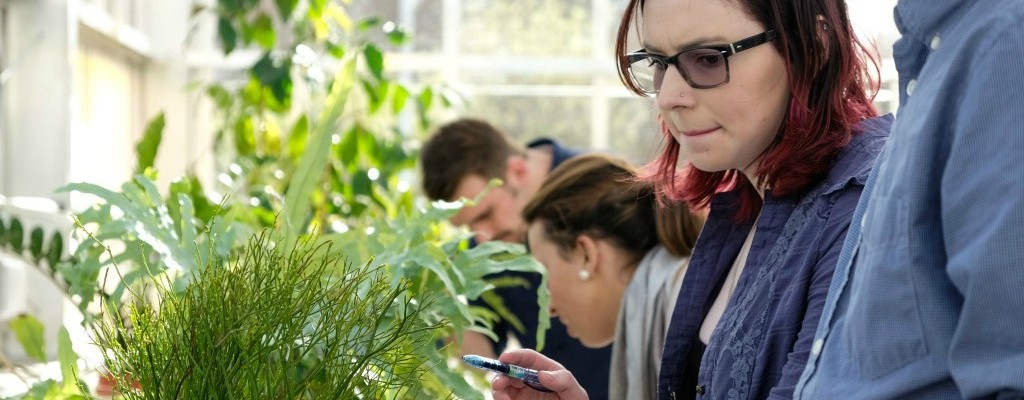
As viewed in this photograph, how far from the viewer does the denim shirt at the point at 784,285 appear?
1249 mm

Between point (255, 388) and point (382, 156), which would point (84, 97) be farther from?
point (255, 388)

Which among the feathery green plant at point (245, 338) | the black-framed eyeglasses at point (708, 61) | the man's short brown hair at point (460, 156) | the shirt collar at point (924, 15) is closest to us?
the shirt collar at point (924, 15)

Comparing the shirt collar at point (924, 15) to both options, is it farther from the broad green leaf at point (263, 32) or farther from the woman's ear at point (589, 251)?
the broad green leaf at point (263, 32)

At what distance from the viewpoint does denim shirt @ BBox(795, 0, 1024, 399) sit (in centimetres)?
78

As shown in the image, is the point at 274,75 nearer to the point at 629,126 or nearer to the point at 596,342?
the point at 596,342

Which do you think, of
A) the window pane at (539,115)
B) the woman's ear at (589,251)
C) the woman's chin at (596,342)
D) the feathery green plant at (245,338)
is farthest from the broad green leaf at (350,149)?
the feathery green plant at (245,338)

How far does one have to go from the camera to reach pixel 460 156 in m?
3.42

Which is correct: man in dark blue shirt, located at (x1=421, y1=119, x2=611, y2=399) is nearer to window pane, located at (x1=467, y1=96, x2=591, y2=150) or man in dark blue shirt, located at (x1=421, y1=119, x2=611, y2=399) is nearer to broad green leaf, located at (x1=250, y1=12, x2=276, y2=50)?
broad green leaf, located at (x1=250, y1=12, x2=276, y2=50)

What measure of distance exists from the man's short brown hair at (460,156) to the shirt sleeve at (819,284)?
2176 mm

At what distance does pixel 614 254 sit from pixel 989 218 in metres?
1.67

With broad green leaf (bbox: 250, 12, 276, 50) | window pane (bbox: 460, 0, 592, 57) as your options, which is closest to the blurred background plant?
broad green leaf (bbox: 250, 12, 276, 50)

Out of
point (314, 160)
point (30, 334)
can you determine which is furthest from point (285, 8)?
point (314, 160)

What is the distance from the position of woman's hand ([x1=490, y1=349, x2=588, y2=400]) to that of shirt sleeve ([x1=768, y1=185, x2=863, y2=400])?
1.00 feet

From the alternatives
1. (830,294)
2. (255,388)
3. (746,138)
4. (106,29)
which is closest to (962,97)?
(830,294)
